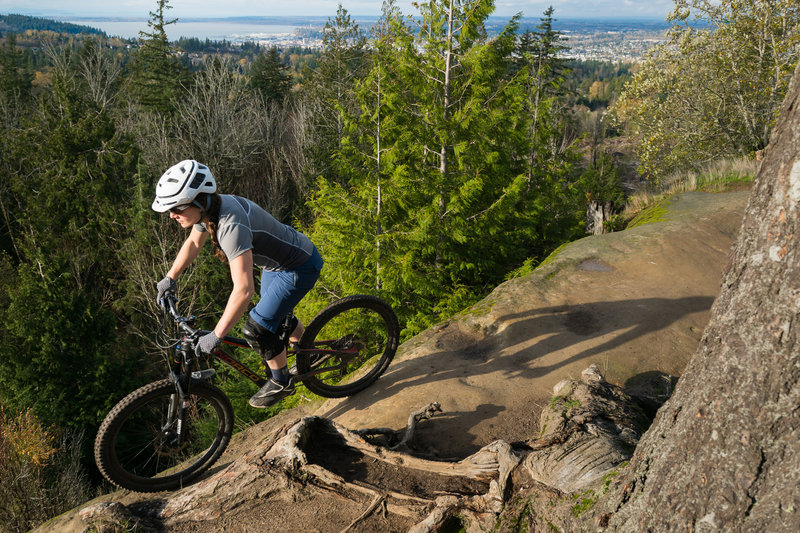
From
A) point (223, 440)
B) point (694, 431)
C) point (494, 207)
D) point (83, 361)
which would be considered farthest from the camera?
point (83, 361)


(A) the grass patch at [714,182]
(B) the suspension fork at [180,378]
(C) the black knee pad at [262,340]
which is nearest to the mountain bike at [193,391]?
(B) the suspension fork at [180,378]

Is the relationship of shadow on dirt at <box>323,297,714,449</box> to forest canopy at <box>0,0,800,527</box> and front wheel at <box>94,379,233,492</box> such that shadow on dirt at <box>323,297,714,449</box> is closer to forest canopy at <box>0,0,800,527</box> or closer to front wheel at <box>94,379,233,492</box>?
front wheel at <box>94,379,233,492</box>

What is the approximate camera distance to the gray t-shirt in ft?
11.6

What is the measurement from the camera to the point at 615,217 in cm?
1397

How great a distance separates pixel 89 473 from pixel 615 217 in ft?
59.6

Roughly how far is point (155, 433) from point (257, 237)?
1935 mm

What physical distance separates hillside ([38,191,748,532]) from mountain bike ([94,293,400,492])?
0.20 metres

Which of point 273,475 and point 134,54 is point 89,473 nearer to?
point 273,475

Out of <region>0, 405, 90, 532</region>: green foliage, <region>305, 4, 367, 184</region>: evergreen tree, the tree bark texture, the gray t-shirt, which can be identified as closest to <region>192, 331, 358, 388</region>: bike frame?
the gray t-shirt

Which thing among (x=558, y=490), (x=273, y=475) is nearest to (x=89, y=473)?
(x=273, y=475)

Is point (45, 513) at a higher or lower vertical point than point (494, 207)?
lower

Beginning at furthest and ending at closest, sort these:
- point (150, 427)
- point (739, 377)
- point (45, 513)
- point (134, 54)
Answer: point (134, 54) < point (45, 513) < point (150, 427) < point (739, 377)

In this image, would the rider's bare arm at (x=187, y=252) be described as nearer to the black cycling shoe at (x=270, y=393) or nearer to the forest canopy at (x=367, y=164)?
the black cycling shoe at (x=270, y=393)

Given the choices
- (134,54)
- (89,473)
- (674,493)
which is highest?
(134,54)
